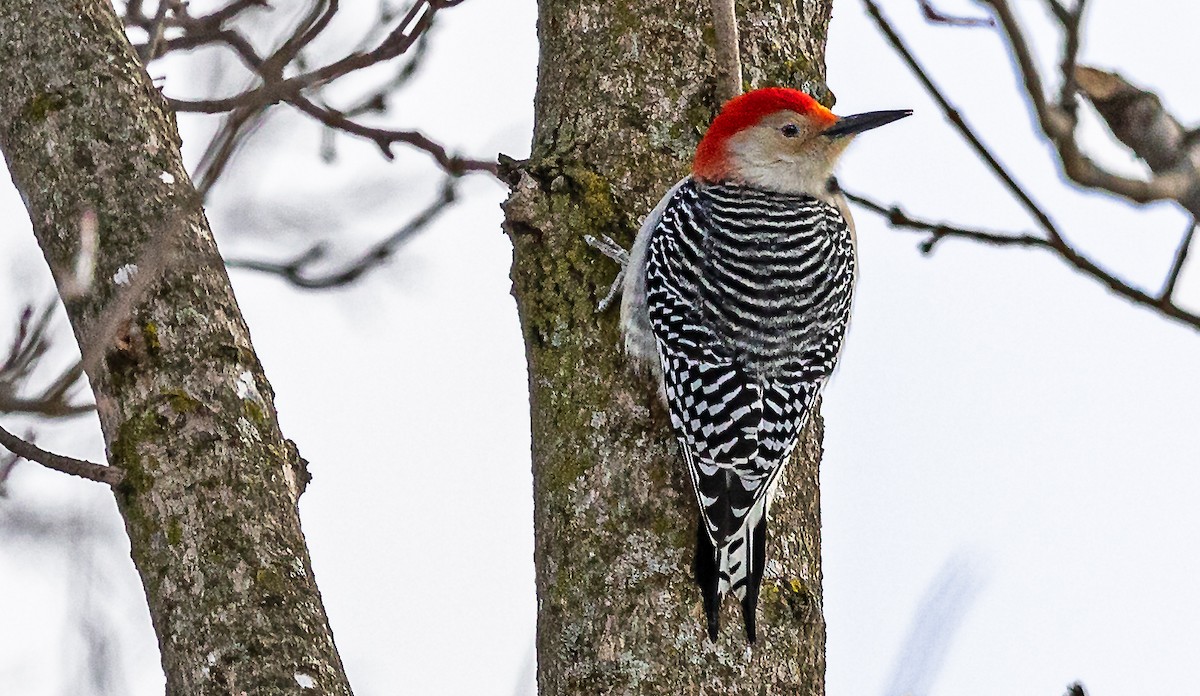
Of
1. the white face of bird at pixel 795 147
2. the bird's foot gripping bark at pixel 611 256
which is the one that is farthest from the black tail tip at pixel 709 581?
the white face of bird at pixel 795 147

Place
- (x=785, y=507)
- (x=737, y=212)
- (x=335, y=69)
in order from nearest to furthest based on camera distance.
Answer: (x=335, y=69)
(x=785, y=507)
(x=737, y=212)

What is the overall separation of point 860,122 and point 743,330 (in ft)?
3.19

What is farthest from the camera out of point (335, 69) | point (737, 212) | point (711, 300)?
point (737, 212)

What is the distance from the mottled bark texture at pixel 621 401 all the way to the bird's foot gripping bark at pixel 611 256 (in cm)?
2

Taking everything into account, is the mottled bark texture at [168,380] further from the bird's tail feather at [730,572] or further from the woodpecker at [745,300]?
the woodpecker at [745,300]

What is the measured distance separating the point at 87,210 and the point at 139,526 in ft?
2.49

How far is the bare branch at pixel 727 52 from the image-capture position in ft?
12.4

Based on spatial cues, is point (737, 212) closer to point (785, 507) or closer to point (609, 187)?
point (609, 187)

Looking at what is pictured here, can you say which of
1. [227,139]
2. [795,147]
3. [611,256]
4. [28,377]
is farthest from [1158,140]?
[795,147]

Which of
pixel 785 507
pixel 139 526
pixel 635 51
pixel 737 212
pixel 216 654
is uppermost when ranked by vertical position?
pixel 635 51

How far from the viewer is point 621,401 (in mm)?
3869

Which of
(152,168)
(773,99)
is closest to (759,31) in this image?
(773,99)

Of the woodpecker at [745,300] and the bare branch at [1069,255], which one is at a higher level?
the woodpecker at [745,300]

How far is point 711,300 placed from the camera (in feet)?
15.3
